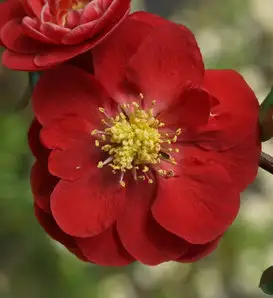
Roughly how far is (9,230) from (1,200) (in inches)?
2.2

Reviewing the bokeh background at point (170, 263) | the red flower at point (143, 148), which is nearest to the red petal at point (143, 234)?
the red flower at point (143, 148)

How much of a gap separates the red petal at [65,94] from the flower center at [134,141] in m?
0.01

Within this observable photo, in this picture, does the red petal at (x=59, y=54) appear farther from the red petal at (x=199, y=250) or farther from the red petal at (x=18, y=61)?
the red petal at (x=199, y=250)

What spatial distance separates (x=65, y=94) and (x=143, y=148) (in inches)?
2.4

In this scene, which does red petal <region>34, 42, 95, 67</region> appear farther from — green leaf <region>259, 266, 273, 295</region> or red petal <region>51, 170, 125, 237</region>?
green leaf <region>259, 266, 273, 295</region>

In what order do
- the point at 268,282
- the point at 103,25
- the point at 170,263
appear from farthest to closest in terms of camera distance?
the point at 170,263 → the point at 268,282 → the point at 103,25

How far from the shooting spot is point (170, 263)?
2.98 ft

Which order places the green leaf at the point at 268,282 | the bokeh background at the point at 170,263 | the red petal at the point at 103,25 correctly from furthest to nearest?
the bokeh background at the point at 170,263
the green leaf at the point at 268,282
the red petal at the point at 103,25

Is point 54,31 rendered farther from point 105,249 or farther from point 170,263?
point 170,263

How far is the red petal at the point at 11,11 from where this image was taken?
17.7 inches

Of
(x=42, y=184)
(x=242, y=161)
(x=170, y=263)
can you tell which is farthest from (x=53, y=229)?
(x=170, y=263)

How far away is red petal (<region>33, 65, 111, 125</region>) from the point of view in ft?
1.36

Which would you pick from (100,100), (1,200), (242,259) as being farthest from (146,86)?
(242,259)

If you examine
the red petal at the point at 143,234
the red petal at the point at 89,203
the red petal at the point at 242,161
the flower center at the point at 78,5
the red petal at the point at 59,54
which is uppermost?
the red petal at the point at 59,54
